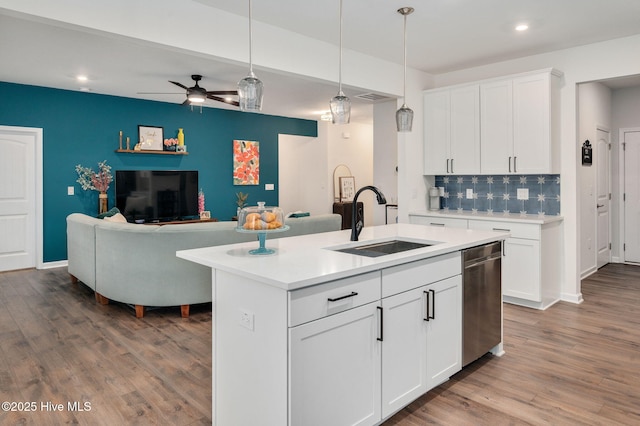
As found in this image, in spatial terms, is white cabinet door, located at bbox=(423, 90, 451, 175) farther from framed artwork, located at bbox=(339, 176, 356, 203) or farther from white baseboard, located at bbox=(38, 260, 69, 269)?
white baseboard, located at bbox=(38, 260, 69, 269)

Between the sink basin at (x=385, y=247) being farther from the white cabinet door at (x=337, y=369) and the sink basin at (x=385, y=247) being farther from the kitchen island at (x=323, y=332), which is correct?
the white cabinet door at (x=337, y=369)

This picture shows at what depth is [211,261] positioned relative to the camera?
2070 mm

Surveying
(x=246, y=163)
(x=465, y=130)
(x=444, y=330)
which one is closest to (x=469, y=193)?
(x=465, y=130)

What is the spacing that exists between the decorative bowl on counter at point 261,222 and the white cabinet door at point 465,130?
3.25m

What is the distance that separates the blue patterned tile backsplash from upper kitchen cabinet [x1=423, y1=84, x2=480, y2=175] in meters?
0.35

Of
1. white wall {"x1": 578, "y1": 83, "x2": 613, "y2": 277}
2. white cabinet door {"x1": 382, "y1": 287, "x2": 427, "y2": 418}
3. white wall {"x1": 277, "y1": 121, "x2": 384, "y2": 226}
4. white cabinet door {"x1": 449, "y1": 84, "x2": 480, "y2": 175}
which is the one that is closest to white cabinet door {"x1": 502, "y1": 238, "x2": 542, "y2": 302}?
white cabinet door {"x1": 449, "y1": 84, "x2": 480, "y2": 175}

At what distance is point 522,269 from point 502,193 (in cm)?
108

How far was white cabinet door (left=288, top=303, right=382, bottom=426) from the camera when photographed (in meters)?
1.74

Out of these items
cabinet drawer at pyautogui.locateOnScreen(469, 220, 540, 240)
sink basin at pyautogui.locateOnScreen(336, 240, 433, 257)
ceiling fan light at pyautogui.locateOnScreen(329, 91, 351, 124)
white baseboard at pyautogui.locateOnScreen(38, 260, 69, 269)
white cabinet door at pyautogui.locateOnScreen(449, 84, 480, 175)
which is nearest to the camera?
sink basin at pyautogui.locateOnScreen(336, 240, 433, 257)

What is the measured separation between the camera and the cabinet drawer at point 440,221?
15.4ft

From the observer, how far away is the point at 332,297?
1.86m

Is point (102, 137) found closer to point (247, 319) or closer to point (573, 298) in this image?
point (247, 319)

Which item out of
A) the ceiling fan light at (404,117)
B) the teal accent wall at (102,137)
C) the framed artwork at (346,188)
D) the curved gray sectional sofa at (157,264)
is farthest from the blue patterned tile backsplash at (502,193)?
the framed artwork at (346,188)

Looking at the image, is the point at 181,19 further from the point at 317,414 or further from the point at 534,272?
the point at 534,272
